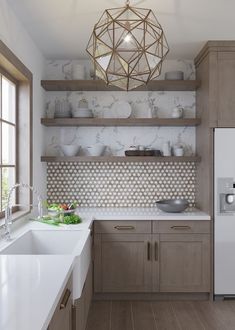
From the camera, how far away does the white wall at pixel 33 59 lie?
274 centimetres

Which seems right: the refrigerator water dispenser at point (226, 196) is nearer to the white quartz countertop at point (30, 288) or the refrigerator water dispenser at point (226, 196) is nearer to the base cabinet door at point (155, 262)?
the base cabinet door at point (155, 262)

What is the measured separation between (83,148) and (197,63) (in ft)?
5.31

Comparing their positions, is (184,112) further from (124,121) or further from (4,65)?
(4,65)

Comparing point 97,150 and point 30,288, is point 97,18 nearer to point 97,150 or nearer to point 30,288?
point 97,150

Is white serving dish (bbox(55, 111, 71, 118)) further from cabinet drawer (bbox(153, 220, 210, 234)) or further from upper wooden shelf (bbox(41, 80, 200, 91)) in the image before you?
cabinet drawer (bbox(153, 220, 210, 234))

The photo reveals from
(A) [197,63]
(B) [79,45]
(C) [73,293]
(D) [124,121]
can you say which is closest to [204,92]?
(A) [197,63]

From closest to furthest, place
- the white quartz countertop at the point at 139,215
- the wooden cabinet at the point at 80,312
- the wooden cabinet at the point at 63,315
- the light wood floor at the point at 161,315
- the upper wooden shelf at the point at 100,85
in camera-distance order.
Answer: the wooden cabinet at the point at 63,315
the wooden cabinet at the point at 80,312
the light wood floor at the point at 161,315
the white quartz countertop at the point at 139,215
the upper wooden shelf at the point at 100,85

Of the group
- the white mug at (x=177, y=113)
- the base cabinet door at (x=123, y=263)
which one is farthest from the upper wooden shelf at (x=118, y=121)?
the base cabinet door at (x=123, y=263)

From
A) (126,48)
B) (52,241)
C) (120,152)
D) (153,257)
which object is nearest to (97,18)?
(126,48)

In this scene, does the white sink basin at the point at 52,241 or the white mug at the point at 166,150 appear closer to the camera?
the white sink basin at the point at 52,241

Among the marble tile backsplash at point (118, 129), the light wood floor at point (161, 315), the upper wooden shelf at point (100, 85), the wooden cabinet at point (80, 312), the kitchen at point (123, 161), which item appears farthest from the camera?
the marble tile backsplash at point (118, 129)

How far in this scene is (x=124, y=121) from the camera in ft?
13.0

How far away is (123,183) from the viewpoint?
427cm

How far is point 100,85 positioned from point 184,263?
2051mm
